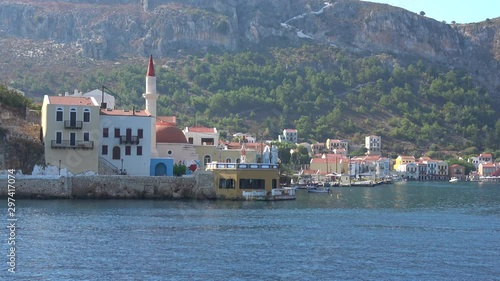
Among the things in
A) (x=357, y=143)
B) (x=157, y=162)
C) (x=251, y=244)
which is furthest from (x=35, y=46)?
(x=251, y=244)

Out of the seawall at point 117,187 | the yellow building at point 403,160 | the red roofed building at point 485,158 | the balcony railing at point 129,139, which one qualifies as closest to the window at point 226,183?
the seawall at point 117,187

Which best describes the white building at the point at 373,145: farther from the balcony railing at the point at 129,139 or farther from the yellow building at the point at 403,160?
the balcony railing at the point at 129,139

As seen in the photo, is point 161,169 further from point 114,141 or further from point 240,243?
point 240,243

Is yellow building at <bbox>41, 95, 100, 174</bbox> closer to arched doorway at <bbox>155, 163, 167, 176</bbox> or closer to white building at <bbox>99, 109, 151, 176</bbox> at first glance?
white building at <bbox>99, 109, 151, 176</bbox>

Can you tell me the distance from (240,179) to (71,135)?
42.5ft

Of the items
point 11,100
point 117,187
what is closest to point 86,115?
point 117,187

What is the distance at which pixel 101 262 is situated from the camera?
38.2m

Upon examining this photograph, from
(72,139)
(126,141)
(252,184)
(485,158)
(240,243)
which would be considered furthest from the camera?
(485,158)

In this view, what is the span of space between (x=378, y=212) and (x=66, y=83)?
114m

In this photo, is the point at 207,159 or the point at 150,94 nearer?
the point at 150,94

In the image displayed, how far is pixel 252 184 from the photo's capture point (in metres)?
69.5

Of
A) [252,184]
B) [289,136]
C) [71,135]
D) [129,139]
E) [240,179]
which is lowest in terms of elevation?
[252,184]

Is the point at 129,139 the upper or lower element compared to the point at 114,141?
upper

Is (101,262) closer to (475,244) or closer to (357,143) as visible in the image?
(475,244)
